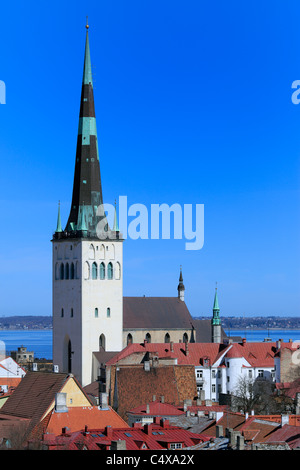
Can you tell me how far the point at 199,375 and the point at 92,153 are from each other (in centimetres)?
1918

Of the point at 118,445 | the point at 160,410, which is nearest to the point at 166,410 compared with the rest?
the point at 160,410

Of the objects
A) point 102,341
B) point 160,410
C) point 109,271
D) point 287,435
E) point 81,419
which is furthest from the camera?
point 109,271

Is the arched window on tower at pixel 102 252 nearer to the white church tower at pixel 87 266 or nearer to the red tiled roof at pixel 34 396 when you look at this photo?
the white church tower at pixel 87 266

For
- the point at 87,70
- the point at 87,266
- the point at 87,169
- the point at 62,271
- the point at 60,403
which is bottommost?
the point at 60,403

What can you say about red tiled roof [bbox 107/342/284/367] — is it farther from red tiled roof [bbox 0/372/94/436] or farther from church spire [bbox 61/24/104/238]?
red tiled roof [bbox 0/372/94/436]

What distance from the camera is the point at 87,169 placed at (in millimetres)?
77125

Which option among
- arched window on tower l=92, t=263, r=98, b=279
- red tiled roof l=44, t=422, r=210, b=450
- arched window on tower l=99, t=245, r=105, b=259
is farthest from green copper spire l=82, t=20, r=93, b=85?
red tiled roof l=44, t=422, r=210, b=450

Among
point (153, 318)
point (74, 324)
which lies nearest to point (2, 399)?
point (74, 324)

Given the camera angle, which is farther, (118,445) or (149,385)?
(149,385)

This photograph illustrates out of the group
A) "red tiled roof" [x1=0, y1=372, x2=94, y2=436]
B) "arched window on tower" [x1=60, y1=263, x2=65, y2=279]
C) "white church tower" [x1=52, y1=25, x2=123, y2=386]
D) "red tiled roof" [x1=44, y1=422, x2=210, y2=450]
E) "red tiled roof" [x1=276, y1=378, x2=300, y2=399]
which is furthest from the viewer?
"arched window on tower" [x1=60, y1=263, x2=65, y2=279]

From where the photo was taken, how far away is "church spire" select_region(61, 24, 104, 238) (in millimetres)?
76938

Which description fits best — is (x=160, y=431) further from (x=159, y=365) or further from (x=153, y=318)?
(x=153, y=318)

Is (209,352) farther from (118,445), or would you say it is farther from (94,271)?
(118,445)

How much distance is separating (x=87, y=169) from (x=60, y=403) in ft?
135
